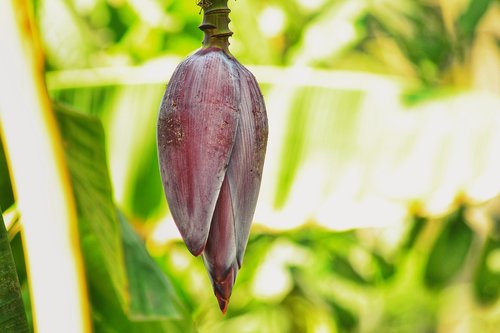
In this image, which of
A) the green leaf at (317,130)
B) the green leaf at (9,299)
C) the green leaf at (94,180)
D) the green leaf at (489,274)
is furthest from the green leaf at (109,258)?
the green leaf at (489,274)

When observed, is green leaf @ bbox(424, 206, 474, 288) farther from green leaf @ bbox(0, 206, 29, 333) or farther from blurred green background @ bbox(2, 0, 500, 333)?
green leaf @ bbox(0, 206, 29, 333)

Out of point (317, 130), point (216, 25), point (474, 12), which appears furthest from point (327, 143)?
point (216, 25)

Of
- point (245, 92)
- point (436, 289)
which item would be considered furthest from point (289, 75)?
point (245, 92)

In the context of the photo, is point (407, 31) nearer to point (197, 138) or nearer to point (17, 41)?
point (17, 41)

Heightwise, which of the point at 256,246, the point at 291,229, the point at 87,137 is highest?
the point at 87,137

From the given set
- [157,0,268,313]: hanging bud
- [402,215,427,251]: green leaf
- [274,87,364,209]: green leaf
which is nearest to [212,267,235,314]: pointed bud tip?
[157,0,268,313]: hanging bud

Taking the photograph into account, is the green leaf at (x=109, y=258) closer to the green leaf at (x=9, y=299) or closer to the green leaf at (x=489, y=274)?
the green leaf at (x=9, y=299)

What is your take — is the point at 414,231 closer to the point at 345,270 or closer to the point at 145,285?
the point at 345,270
